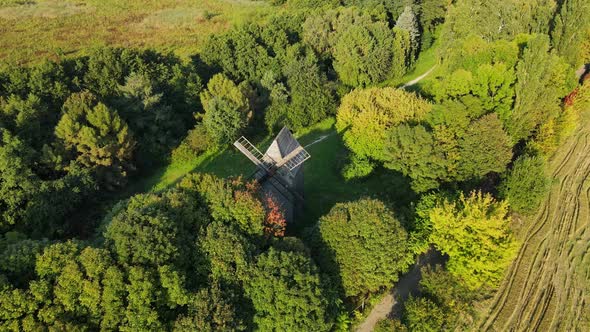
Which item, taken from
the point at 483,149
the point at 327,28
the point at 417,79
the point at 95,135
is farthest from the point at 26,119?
the point at 417,79

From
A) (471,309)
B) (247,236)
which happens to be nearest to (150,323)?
Answer: (247,236)

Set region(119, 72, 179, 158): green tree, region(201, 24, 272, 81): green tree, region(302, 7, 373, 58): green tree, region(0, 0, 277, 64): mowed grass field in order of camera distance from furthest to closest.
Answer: region(302, 7, 373, 58): green tree < region(0, 0, 277, 64): mowed grass field < region(201, 24, 272, 81): green tree < region(119, 72, 179, 158): green tree

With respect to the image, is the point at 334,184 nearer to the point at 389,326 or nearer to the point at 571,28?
the point at 389,326

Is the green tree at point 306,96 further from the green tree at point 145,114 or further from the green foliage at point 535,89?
the green foliage at point 535,89

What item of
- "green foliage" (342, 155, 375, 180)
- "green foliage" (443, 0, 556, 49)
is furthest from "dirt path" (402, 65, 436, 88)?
"green foliage" (342, 155, 375, 180)

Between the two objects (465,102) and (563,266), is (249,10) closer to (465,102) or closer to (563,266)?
(465,102)

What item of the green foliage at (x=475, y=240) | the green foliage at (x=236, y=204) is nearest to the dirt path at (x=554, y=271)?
the green foliage at (x=475, y=240)

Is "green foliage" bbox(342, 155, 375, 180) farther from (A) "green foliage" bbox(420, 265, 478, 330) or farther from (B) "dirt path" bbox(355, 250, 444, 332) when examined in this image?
(A) "green foliage" bbox(420, 265, 478, 330)
